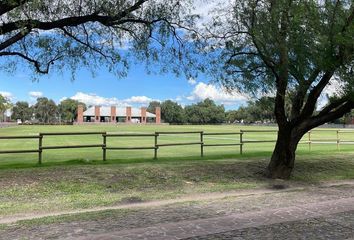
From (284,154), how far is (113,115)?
137322 millimetres

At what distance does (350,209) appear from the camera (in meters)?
9.60

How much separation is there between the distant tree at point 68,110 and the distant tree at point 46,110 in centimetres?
381

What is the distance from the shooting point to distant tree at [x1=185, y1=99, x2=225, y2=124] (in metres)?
168

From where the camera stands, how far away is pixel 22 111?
181750 mm

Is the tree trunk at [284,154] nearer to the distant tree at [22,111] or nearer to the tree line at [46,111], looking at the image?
the tree line at [46,111]

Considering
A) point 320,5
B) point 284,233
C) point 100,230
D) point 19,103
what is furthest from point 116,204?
point 19,103

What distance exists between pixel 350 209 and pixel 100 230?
5408 millimetres

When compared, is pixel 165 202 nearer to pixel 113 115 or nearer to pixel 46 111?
pixel 113 115

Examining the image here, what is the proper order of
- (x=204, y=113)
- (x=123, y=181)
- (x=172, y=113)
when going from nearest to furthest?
(x=123, y=181), (x=204, y=113), (x=172, y=113)

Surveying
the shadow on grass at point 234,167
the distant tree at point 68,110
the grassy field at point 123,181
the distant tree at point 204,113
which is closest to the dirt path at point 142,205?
the grassy field at point 123,181

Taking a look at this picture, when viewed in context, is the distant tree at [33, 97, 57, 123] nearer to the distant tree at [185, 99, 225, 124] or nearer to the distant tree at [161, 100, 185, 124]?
the distant tree at [161, 100, 185, 124]

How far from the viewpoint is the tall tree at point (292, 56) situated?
43.0 ft

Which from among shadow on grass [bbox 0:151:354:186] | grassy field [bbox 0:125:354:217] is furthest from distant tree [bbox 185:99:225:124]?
grassy field [bbox 0:125:354:217]

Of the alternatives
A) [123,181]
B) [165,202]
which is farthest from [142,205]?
[123,181]
